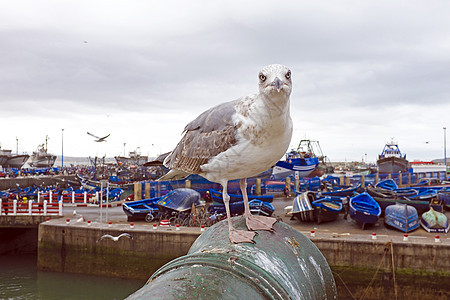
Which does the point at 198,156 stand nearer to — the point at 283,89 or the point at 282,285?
the point at 283,89

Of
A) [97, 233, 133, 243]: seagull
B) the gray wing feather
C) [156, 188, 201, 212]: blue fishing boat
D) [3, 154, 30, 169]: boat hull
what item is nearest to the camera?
the gray wing feather

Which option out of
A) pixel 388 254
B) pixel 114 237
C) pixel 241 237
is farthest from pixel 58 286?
pixel 241 237

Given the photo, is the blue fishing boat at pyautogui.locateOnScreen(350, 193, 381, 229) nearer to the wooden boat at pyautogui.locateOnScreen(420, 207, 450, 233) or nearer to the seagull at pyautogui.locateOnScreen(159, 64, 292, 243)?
the wooden boat at pyautogui.locateOnScreen(420, 207, 450, 233)

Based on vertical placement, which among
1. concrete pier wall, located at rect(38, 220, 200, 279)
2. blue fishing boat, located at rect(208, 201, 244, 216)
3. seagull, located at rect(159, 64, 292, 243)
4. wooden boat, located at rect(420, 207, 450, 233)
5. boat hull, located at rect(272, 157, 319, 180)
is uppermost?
seagull, located at rect(159, 64, 292, 243)

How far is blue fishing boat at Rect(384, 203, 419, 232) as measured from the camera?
1652cm

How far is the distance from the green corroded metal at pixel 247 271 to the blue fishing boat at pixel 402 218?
15399 millimetres

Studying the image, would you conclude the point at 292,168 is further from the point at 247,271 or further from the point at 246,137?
the point at 247,271

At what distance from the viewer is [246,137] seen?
10.5 ft

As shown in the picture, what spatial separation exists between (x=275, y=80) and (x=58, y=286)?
51.5 feet

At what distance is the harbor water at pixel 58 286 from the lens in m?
14.5

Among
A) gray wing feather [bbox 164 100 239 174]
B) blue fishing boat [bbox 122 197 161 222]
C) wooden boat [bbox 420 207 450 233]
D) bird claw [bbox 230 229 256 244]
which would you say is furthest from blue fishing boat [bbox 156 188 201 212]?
bird claw [bbox 230 229 256 244]

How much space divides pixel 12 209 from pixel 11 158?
6111cm

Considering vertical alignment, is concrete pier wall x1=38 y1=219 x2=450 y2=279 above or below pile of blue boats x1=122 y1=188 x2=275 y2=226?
below

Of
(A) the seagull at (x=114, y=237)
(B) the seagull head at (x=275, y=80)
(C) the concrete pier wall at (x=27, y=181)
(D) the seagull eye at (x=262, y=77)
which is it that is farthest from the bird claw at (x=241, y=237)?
(C) the concrete pier wall at (x=27, y=181)
